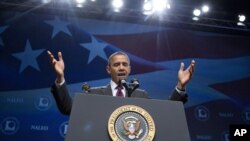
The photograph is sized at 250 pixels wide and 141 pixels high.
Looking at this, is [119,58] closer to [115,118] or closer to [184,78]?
[184,78]

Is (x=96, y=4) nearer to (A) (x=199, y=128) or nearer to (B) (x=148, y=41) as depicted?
(B) (x=148, y=41)

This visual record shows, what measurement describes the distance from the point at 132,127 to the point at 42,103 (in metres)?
4.56

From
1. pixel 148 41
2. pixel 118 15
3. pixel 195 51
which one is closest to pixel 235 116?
pixel 195 51

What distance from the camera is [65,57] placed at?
607 centimetres

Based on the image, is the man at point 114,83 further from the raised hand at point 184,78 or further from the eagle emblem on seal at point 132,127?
the eagle emblem on seal at point 132,127

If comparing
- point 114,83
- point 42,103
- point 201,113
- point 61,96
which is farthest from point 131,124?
point 201,113

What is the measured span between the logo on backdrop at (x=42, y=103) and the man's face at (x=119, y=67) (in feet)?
12.4

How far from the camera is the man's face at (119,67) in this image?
2127mm

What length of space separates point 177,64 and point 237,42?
4.82ft

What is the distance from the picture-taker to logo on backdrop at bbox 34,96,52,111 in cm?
571

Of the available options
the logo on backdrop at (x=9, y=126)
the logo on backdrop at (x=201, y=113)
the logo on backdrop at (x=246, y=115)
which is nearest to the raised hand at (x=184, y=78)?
the logo on backdrop at (x=9, y=126)

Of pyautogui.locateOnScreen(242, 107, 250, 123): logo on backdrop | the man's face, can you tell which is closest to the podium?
the man's face

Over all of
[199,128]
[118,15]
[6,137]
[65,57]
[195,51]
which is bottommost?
[6,137]

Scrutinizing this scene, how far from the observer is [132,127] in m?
1.42
